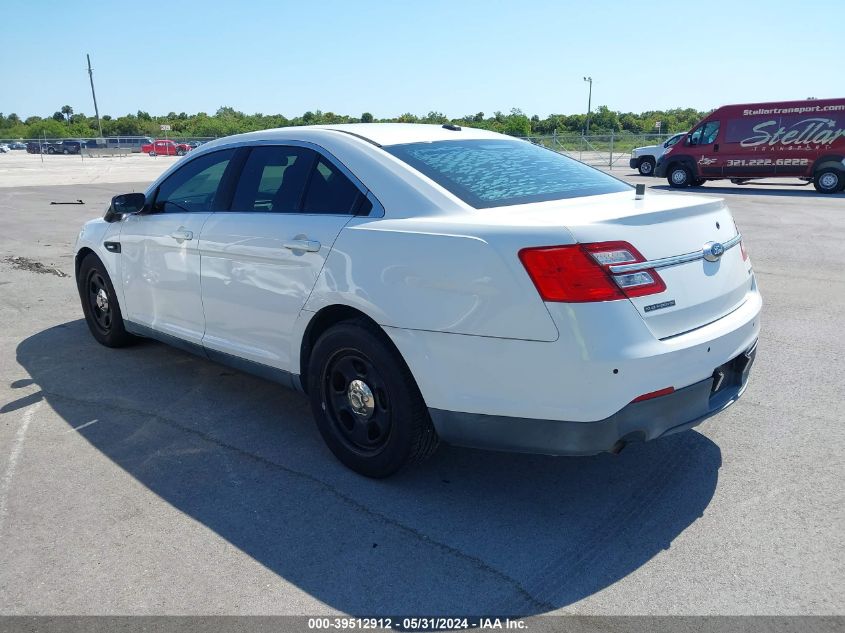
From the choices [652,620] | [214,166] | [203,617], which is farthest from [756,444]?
[214,166]

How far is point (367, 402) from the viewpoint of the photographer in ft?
11.4

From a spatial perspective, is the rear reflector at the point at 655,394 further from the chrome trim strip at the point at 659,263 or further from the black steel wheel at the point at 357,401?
the black steel wheel at the point at 357,401

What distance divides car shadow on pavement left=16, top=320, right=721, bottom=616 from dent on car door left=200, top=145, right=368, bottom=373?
0.56m

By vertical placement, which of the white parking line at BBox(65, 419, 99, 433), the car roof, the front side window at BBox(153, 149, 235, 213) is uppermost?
the car roof

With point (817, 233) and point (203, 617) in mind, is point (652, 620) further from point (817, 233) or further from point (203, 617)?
point (817, 233)

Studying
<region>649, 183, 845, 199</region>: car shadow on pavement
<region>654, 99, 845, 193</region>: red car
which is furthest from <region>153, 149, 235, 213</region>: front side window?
<region>654, 99, 845, 193</region>: red car

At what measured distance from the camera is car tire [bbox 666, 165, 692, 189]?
73.9 feet

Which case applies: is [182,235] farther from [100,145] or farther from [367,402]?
[100,145]

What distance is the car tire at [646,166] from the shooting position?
2820cm

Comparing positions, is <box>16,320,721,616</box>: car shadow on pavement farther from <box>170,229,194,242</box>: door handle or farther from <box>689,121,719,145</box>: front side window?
<box>689,121,719,145</box>: front side window

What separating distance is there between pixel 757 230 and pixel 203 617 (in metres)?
11.7

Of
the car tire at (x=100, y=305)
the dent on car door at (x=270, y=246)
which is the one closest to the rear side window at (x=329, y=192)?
the dent on car door at (x=270, y=246)

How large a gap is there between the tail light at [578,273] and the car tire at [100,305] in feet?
12.5

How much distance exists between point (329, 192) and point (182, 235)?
1.30 m
